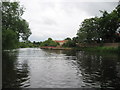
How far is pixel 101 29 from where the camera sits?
2462 inches

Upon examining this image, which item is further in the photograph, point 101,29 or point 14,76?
point 101,29

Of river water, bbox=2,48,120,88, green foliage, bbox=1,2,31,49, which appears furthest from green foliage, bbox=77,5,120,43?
river water, bbox=2,48,120,88

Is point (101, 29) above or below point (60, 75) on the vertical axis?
above

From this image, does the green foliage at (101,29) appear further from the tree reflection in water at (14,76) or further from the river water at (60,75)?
the tree reflection in water at (14,76)

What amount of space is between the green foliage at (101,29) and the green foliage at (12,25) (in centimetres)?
3084

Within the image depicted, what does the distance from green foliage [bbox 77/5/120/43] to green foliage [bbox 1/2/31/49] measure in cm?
3084

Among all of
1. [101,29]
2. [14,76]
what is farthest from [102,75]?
[101,29]

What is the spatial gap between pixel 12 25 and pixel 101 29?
37901 millimetres

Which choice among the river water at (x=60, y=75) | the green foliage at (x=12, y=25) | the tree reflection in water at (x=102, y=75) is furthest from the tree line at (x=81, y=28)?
the tree reflection in water at (x=102, y=75)

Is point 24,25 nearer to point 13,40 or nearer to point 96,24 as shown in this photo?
point 13,40

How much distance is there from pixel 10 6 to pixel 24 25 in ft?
20.0

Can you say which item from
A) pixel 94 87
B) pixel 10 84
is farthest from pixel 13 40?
pixel 94 87

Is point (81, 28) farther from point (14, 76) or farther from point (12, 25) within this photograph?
point (14, 76)

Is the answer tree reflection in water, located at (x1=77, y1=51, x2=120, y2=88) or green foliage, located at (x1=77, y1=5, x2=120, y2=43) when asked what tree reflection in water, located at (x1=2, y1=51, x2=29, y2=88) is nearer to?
tree reflection in water, located at (x1=77, y1=51, x2=120, y2=88)
